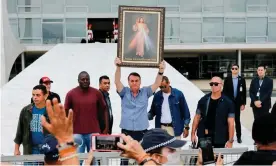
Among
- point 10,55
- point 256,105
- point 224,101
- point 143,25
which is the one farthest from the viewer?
point 10,55

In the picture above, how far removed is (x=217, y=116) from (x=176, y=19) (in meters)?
26.0

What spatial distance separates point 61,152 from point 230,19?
98.7ft

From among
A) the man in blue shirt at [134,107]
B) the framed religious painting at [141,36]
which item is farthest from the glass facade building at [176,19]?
the man in blue shirt at [134,107]

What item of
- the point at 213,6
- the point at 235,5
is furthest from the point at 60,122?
the point at 235,5

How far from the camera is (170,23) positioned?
31.6 meters

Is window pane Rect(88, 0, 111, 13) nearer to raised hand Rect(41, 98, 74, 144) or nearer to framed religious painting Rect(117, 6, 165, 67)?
framed religious painting Rect(117, 6, 165, 67)

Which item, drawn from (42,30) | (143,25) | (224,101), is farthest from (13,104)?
(42,30)

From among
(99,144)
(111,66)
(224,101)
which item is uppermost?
(111,66)

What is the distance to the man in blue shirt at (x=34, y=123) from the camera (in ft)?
18.2

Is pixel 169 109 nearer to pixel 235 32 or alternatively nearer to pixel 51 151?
pixel 51 151

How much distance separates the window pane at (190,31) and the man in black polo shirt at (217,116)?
25.5m

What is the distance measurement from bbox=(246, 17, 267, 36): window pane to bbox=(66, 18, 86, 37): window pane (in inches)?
437

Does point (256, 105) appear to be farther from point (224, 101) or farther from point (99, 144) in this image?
point (99, 144)

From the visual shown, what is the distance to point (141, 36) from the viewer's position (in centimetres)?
688
